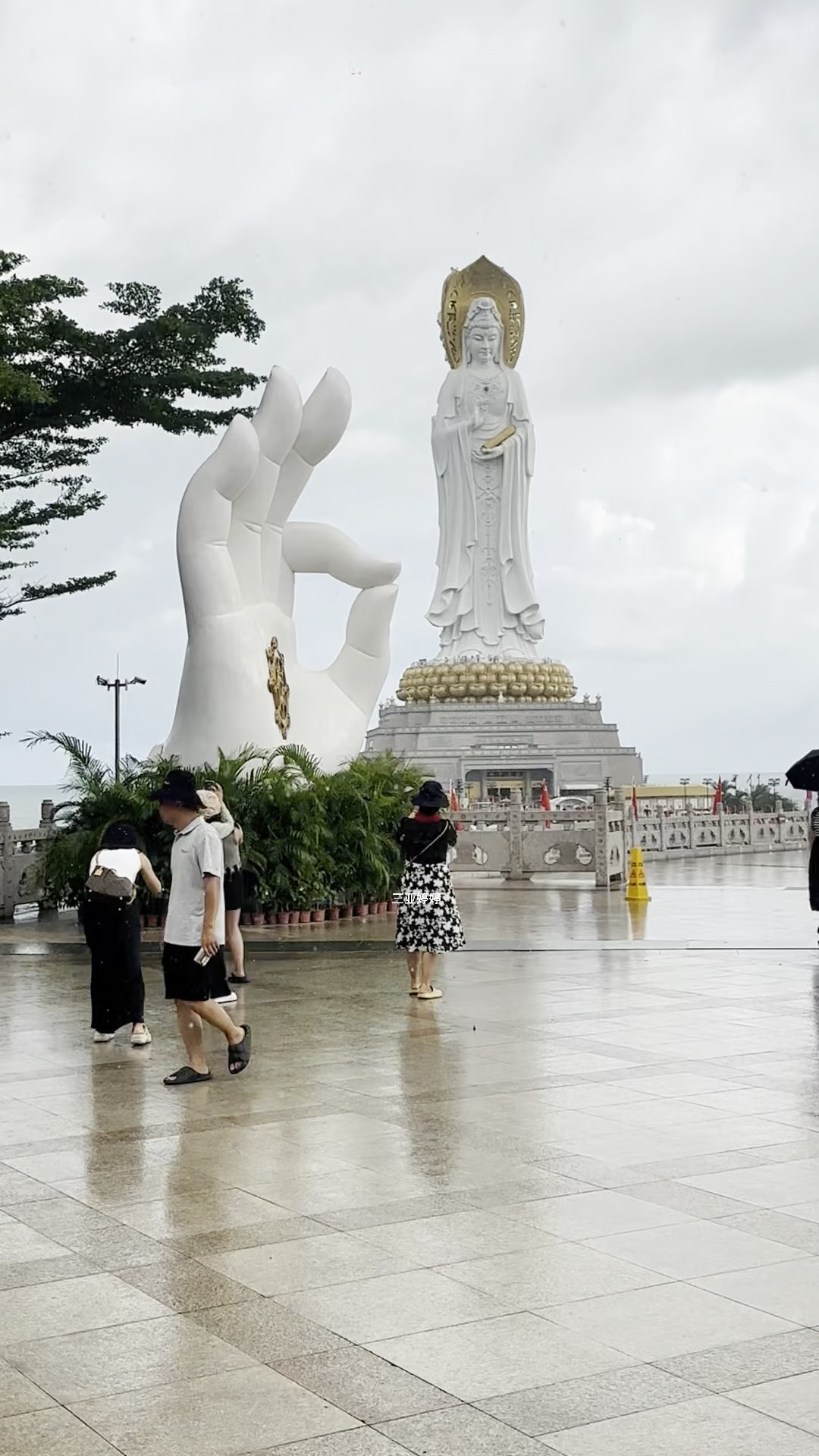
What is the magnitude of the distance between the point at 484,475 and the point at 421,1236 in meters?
37.3

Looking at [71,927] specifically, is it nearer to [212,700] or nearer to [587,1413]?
[212,700]

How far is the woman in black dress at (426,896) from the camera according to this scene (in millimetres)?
10156

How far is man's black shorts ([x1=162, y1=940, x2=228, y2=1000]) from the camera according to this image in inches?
296

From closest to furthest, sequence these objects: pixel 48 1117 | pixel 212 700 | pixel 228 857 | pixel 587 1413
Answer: pixel 587 1413, pixel 48 1117, pixel 228 857, pixel 212 700

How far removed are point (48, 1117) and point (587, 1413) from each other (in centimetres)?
376

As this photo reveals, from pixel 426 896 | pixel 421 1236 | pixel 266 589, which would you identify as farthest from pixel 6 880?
pixel 421 1236

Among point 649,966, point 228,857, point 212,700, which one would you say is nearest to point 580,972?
point 649,966

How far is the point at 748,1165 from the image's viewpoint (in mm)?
5828

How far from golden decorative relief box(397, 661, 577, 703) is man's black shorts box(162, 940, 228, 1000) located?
110 ft

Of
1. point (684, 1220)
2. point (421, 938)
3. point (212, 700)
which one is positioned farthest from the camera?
point (212, 700)

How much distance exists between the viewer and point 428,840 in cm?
1028

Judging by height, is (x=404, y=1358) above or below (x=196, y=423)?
below

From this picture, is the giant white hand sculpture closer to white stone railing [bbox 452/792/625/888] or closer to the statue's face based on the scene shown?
white stone railing [bbox 452/792/625/888]

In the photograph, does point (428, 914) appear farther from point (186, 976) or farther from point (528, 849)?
point (528, 849)
